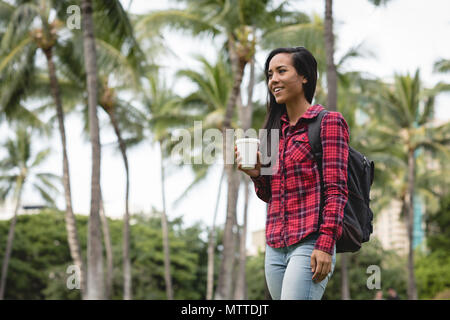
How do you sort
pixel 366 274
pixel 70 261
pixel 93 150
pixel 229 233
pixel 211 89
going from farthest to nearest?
pixel 70 261, pixel 366 274, pixel 211 89, pixel 229 233, pixel 93 150

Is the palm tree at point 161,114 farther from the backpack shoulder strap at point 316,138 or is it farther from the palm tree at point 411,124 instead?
the backpack shoulder strap at point 316,138

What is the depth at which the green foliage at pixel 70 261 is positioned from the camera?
28.9m

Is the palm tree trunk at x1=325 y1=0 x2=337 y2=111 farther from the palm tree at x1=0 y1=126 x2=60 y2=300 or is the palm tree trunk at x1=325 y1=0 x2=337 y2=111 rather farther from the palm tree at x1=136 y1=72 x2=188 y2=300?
the palm tree at x1=0 y1=126 x2=60 y2=300

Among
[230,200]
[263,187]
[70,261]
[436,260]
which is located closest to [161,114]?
[230,200]

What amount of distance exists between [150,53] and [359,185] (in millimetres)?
20192

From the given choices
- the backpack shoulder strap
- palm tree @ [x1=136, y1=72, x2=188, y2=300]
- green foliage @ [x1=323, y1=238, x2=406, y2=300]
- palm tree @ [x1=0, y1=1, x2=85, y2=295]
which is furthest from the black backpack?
green foliage @ [x1=323, y1=238, x2=406, y2=300]

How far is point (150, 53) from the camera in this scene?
21.8 meters

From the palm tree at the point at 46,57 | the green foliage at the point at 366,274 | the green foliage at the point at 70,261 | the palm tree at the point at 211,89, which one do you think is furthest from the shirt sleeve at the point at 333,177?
the green foliage at the point at 70,261

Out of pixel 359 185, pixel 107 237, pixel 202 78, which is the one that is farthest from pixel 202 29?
pixel 359 185

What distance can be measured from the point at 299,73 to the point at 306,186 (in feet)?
1.54

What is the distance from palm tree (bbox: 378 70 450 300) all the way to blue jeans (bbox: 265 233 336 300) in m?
22.4

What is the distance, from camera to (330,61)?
11.6 m

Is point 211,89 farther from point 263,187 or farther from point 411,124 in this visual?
point 263,187
